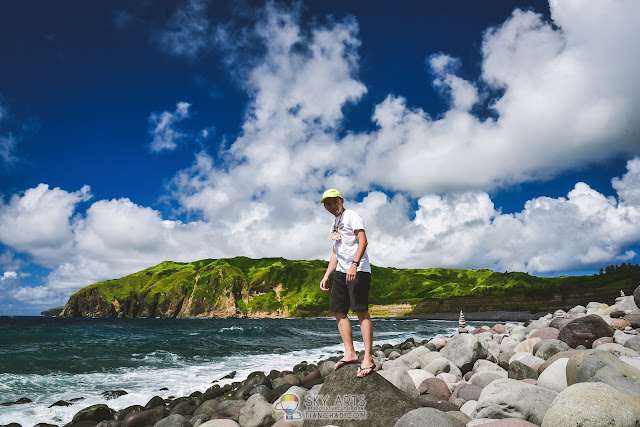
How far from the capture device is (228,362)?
16484 mm

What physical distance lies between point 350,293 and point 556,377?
3648 millimetres

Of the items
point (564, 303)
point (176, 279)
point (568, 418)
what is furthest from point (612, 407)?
point (176, 279)

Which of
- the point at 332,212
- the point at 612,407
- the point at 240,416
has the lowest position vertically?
the point at 240,416

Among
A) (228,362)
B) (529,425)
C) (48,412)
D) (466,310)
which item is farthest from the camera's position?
(466,310)

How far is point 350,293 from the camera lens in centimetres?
529

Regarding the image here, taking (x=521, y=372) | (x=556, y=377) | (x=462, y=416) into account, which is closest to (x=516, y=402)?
(x=462, y=416)

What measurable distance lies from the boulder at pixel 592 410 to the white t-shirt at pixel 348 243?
→ 2.66m

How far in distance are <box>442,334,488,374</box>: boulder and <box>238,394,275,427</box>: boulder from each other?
489 centimetres

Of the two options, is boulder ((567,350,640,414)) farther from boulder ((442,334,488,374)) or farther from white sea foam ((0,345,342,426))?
white sea foam ((0,345,342,426))

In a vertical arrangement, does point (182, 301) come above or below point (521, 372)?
below

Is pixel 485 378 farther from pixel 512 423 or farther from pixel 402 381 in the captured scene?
pixel 512 423

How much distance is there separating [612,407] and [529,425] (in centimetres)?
76

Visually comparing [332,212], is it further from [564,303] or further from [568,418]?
[564,303]

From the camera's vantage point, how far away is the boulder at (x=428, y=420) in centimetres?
392
